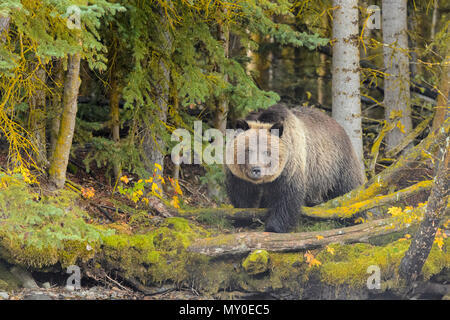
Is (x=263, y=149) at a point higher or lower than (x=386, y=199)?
higher

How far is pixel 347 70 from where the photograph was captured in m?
8.15

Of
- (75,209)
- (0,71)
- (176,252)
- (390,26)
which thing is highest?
(390,26)

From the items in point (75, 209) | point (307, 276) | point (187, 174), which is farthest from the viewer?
point (187, 174)

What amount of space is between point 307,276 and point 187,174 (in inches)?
153

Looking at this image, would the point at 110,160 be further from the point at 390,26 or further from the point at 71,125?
the point at 390,26

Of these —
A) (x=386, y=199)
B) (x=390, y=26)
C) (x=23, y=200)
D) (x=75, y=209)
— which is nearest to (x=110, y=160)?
(x=75, y=209)

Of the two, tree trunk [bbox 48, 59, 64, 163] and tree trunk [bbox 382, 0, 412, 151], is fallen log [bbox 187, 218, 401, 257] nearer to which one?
tree trunk [bbox 48, 59, 64, 163]

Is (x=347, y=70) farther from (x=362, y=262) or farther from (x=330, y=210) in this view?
(x=362, y=262)

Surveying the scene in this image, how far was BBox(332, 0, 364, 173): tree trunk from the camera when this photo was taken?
8.09 metres

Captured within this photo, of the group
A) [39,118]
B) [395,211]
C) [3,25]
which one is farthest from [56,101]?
[395,211]

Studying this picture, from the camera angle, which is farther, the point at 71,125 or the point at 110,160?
the point at 110,160

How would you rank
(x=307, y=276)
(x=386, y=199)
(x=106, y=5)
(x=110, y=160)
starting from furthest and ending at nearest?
1. (x=110, y=160)
2. (x=386, y=199)
3. (x=307, y=276)
4. (x=106, y=5)

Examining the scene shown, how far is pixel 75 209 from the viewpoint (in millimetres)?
5504

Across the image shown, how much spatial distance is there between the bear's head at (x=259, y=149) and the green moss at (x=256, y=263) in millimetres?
890
